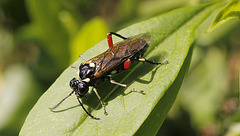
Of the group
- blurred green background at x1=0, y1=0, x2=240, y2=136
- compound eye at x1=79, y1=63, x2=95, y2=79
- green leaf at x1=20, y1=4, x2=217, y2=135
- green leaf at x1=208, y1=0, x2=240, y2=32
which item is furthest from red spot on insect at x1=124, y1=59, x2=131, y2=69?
blurred green background at x1=0, y1=0, x2=240, y2=136

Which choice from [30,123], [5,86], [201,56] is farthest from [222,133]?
[5,86]

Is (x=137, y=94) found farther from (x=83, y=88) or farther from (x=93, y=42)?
(x=93, y=42)

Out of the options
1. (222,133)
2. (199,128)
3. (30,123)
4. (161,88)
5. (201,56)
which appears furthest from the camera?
(201,56)

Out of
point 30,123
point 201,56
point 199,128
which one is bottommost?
point 199,128

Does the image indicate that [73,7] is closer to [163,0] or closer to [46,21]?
[46,21]

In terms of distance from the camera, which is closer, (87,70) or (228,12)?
(228,12)

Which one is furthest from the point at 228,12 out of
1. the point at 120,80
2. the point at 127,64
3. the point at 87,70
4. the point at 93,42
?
the point at 93,42
